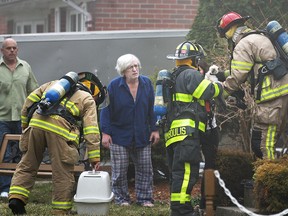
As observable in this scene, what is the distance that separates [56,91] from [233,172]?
2132mm

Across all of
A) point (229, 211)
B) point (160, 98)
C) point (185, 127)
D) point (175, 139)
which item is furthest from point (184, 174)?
point (160, 98)

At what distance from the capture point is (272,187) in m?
8.27

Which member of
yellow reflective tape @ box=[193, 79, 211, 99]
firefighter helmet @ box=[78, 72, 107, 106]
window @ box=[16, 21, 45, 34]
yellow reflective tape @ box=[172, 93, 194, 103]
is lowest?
yellow reflective tape @ box=[172, 93, 194, 103]

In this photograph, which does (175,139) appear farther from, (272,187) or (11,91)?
(11,91)

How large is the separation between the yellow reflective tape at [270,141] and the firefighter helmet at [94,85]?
2.09 meters

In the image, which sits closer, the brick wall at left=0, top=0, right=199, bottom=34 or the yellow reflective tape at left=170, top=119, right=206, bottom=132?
the yellow reflective tape at left=170, top=119, right=206, bottom=132

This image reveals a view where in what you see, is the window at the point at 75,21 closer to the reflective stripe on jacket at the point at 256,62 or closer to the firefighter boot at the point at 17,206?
the firefighter boot at the point at 17,206

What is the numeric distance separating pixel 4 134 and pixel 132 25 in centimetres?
708

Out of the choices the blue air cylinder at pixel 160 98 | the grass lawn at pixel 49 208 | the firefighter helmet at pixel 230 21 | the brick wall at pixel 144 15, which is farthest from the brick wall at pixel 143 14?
the blue air cylinder at pixel 160 98

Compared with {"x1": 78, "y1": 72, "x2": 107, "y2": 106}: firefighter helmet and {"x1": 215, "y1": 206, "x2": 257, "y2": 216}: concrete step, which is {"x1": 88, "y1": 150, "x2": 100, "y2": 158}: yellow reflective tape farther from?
{"x1": 215, "y1": 206, "x2": 257, "y2": 216}: concrete step

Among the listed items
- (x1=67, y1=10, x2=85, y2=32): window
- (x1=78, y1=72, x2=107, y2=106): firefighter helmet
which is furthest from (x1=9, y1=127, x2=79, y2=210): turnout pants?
(x1=67, y1=10, x2=85, y2=32): window

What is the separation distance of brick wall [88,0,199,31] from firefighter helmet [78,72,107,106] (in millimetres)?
8021

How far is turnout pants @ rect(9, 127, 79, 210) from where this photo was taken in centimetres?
936

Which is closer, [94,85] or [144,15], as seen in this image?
[94,85]
